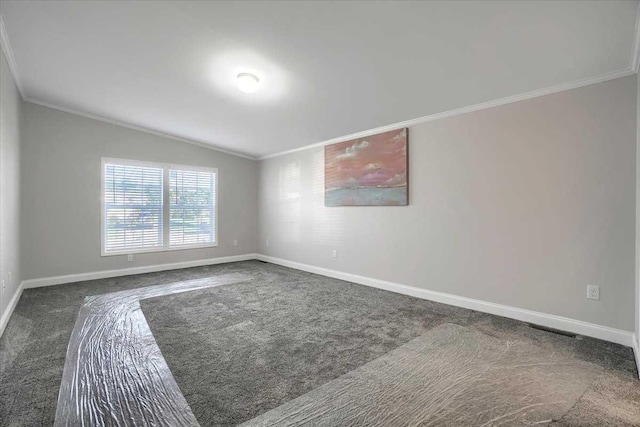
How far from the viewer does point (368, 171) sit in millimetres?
4562

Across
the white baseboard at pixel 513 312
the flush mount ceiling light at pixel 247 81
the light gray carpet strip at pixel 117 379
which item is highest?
the flush mount ceiling light at pixel 247 81

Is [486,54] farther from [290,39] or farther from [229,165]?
[229,165]

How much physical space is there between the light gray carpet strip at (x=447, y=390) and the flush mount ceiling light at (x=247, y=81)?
9.63ft

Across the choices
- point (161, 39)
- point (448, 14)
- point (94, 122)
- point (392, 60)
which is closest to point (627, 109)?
point (448, 14)

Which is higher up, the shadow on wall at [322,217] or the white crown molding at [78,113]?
the white crown molding at [78,113]

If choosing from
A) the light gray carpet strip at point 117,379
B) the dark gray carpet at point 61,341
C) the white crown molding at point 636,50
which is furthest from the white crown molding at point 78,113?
the white crown molding at point 636,50

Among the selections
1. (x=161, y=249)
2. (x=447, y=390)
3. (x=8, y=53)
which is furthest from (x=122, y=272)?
(x=447, y=390)

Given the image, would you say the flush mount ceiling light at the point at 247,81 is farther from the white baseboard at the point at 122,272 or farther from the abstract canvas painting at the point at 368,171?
the white baseboard at the point at 122,272

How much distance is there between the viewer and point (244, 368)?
7.23 feet

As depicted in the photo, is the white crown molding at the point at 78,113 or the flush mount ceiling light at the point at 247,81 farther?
the flush mount ceiling light at the point at 247,81

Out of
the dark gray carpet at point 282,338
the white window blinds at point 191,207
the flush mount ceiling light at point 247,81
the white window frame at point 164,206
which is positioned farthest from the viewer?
the white window blinds at point 191,207

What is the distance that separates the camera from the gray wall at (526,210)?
2.64 m

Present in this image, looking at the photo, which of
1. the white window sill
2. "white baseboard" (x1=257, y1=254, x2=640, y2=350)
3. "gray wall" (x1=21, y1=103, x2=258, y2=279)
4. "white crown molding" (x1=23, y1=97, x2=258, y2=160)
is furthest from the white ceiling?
the white window sill

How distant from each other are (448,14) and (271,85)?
77.7 inches
